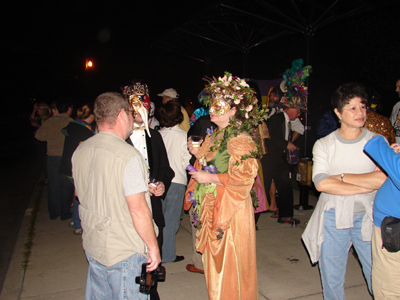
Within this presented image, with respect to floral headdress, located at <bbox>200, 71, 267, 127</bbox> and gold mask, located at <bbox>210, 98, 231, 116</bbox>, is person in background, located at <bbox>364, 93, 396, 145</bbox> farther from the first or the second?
gold mask, located at <bbox>210, 98, 231, 116</bbox>

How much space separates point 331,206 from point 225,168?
0.94 m

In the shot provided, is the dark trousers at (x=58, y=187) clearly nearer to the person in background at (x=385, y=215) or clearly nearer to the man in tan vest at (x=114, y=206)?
the man in tan vest at (x=114, y=206)

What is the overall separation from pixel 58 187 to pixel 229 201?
167 inches

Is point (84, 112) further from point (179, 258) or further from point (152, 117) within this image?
point (179, 258)

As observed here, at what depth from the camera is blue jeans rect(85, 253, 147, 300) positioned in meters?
1.94

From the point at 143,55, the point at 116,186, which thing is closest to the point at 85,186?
the point at 116,186

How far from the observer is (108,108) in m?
1.97

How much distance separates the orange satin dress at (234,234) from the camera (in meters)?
2.77

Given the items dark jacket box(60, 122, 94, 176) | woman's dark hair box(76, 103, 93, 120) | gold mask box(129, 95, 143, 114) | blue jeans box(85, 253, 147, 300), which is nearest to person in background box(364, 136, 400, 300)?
blue jeans box(85, 253, 147, 300)

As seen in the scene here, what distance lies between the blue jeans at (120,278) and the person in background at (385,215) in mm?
1540

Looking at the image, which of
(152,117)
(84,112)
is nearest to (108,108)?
(152,117)

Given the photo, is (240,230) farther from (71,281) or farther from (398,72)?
(398,72)

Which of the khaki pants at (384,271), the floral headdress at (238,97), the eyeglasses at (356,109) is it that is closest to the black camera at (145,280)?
the khaki pants at (384,271)

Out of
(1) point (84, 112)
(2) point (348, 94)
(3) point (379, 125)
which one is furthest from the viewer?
(1) point (84, 112)
